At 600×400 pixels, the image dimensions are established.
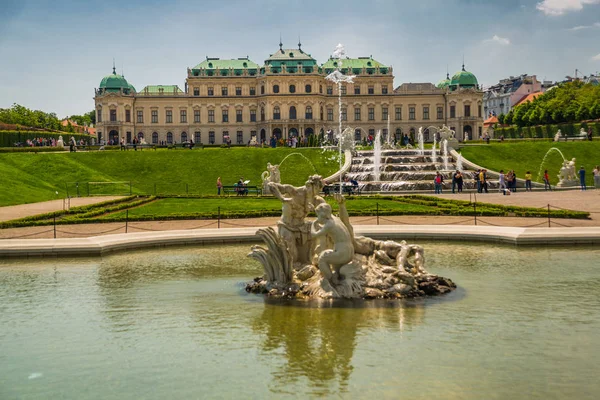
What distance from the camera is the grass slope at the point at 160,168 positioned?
50381 millimetres

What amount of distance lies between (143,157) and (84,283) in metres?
44.1

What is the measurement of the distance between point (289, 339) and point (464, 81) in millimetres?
100649

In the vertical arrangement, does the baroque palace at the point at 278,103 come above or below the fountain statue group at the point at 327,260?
above

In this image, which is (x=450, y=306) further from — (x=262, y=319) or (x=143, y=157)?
(x=143, y=157)

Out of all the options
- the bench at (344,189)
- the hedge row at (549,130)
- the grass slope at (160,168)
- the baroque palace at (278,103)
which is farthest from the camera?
the baroque palace at (278,103)

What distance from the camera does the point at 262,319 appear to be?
1378 centimetres

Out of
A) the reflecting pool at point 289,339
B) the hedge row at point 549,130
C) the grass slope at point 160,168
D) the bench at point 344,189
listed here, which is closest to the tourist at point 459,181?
the bench at point 344,189

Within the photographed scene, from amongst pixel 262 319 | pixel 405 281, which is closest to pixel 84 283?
pixel 262 319

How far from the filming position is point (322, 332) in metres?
12.7

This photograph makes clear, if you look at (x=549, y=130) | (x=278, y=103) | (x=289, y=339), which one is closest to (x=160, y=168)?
(x=289, y=339)

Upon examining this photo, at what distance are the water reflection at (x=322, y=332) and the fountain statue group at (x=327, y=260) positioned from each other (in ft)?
1.94

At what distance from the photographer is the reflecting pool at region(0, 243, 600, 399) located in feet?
33.4

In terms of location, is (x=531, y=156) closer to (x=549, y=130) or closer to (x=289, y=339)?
(x=549, y=130)

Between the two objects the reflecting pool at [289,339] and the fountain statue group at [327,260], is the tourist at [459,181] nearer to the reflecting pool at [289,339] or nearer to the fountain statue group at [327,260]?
the reflecting pool at [289,339]
